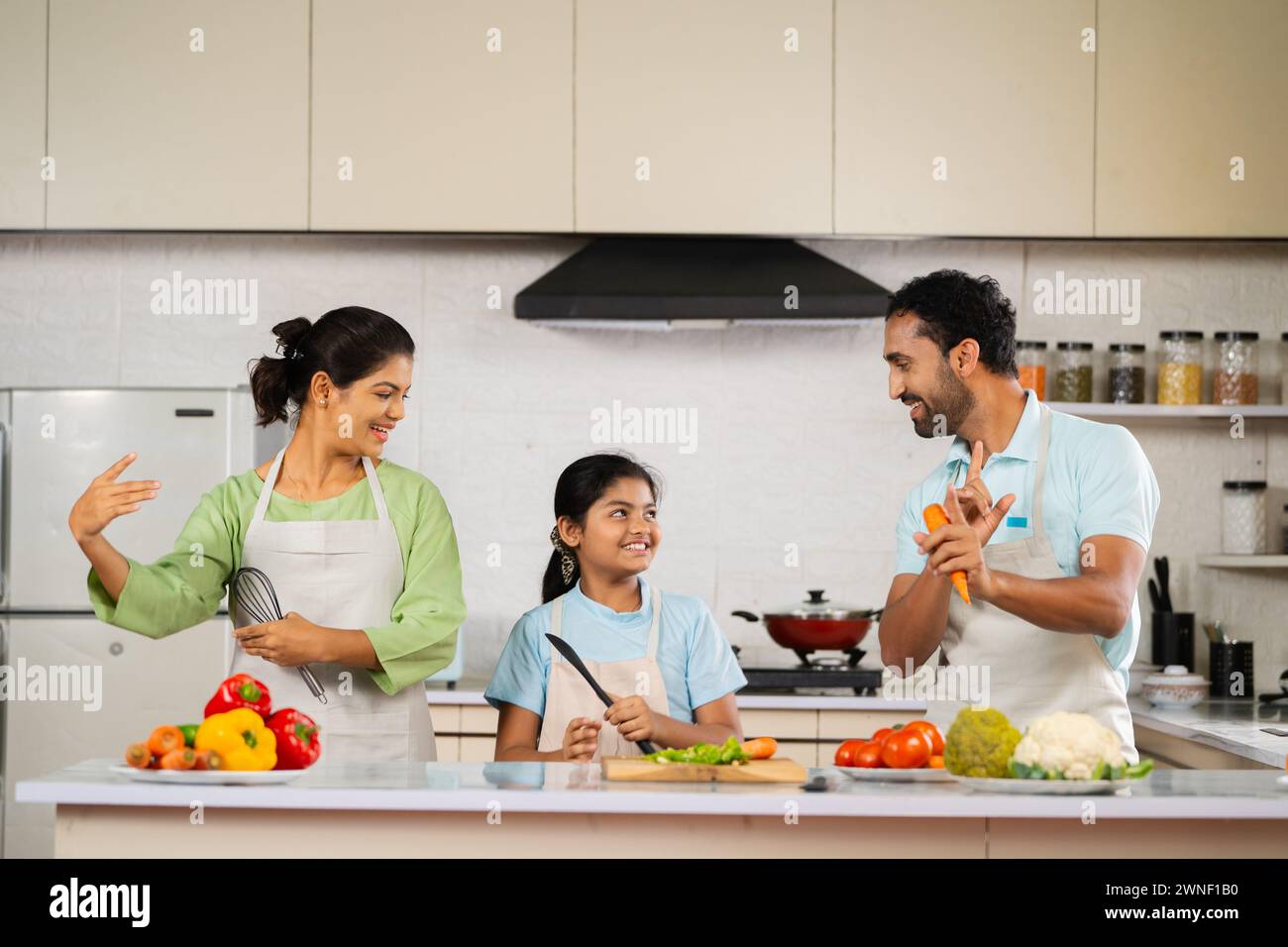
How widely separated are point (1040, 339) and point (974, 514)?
206cm

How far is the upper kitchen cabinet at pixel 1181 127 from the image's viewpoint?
12.1 ft

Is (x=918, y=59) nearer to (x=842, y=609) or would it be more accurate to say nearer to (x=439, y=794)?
(x=842, y=609)

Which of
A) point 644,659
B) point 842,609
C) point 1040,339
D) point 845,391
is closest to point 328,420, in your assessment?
point 644,659

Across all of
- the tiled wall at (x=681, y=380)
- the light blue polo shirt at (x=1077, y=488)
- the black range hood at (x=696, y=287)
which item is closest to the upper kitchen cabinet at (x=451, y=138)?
the black range hood at (x=696, y=287)

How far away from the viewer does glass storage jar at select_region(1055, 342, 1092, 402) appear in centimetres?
382

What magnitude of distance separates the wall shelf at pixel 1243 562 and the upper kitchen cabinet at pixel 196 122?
2731 mm

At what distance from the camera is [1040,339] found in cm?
397

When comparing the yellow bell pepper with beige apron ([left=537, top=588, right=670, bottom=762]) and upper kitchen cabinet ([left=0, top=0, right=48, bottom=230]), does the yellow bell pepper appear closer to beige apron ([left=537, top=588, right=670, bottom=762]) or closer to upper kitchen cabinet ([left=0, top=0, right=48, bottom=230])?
beige apron ([left=537, top=588, right=670, bottom=762])

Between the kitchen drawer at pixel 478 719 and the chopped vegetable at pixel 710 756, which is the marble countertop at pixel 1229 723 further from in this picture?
the kitchen drawer at pixel 478 719

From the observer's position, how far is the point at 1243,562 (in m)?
3.82

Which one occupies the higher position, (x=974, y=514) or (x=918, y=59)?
(x=918, y=59)

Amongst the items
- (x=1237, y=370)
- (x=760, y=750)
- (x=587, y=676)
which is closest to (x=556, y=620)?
(x=587, y=676)

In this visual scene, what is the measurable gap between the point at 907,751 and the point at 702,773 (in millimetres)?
287

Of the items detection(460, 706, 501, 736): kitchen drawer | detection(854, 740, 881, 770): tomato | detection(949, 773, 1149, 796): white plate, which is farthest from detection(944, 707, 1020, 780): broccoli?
detection(460, 706, 501, 736): kitchen drawer
